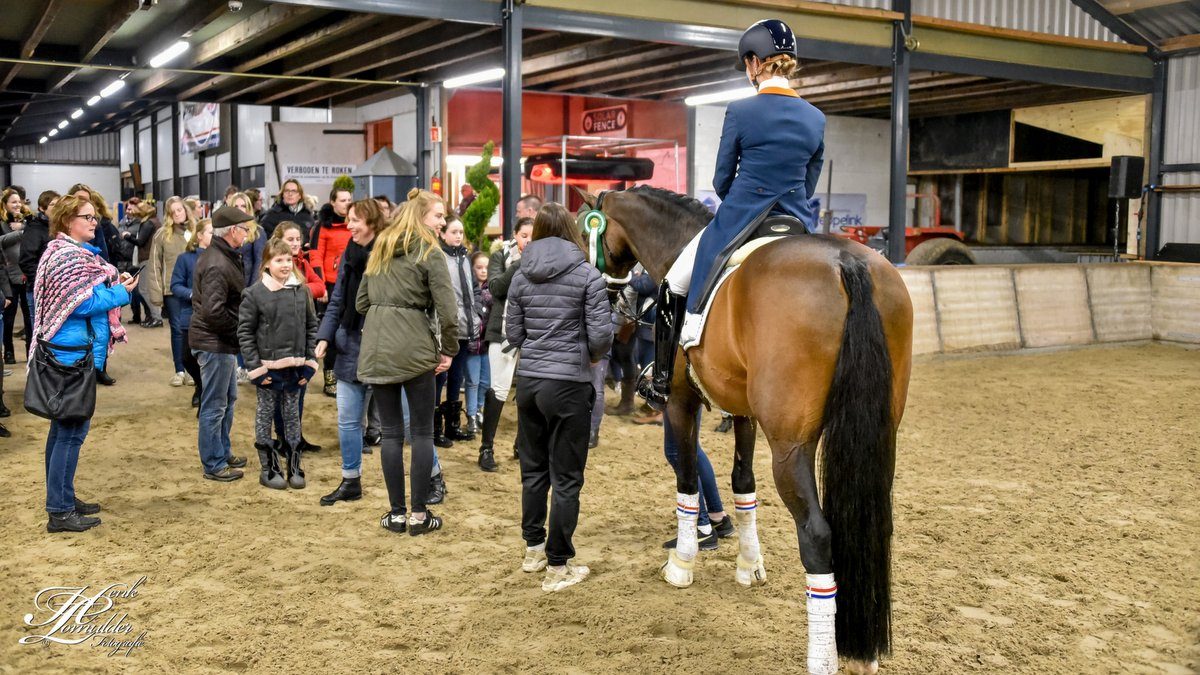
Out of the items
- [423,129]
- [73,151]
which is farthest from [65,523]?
[73,151]

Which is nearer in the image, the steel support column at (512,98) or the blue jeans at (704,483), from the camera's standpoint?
the blue jeans at (704,483)

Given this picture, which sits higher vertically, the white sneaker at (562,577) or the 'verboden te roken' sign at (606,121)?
the 'verboden te roken' sign at (606,121)

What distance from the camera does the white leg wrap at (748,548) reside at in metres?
4.29

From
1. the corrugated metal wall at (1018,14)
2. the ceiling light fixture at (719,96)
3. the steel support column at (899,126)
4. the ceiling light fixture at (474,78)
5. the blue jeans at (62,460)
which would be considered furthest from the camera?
the ceiling light fixture at (719,96)

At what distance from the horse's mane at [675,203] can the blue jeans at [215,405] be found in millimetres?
2932

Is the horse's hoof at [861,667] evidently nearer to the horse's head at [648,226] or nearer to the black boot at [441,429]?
the horse's head at [648,226]

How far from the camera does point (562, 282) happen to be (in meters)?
4.33

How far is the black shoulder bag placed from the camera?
15.7 feet

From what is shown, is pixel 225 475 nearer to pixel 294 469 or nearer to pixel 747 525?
pixel 294 469

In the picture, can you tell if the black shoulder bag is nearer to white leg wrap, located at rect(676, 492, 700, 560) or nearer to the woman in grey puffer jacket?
the woman in grey puffer jacket

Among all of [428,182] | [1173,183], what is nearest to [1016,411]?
[1173,183]

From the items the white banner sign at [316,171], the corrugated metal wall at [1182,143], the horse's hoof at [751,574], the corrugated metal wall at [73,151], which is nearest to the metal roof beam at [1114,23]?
the corrugated metal wall at [1182,143]

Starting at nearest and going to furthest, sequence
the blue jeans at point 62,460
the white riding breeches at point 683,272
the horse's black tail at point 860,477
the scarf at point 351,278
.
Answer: the horse's black tail at point 860,477 < the white riding breeches at point 683,272 < the blue jeans at point 62,460 < the scarf at point 351,278

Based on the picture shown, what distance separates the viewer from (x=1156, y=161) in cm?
1416
